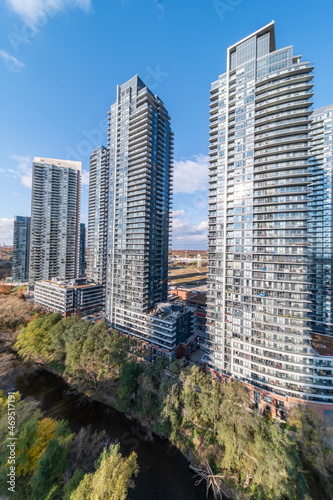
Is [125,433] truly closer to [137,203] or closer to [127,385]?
[127,385]

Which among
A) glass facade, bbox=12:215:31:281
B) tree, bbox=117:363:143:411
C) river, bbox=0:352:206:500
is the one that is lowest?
river, bbox=0:352:206:500

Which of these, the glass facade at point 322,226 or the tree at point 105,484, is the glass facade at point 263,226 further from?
the tree at point 105,484

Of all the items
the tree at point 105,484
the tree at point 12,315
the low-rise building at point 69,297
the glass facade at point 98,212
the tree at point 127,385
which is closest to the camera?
the tree at point 105,484

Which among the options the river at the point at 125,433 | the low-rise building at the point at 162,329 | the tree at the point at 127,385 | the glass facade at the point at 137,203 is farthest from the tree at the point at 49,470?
the glass facade at the point at 137,203

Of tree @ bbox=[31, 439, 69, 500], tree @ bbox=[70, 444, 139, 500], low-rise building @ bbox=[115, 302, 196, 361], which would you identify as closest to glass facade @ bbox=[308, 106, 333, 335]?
low-rise building @ bbox=[115, 302, 196, 361]

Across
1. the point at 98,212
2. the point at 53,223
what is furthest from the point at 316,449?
the point at 53,223

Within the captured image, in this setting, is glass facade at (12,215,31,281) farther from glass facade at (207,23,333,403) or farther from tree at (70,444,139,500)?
tree at (70,444,139,500)

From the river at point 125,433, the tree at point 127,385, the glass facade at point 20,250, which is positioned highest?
the glass facade at point 20,250

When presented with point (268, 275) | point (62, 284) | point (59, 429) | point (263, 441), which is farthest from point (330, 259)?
point (62, 284)
